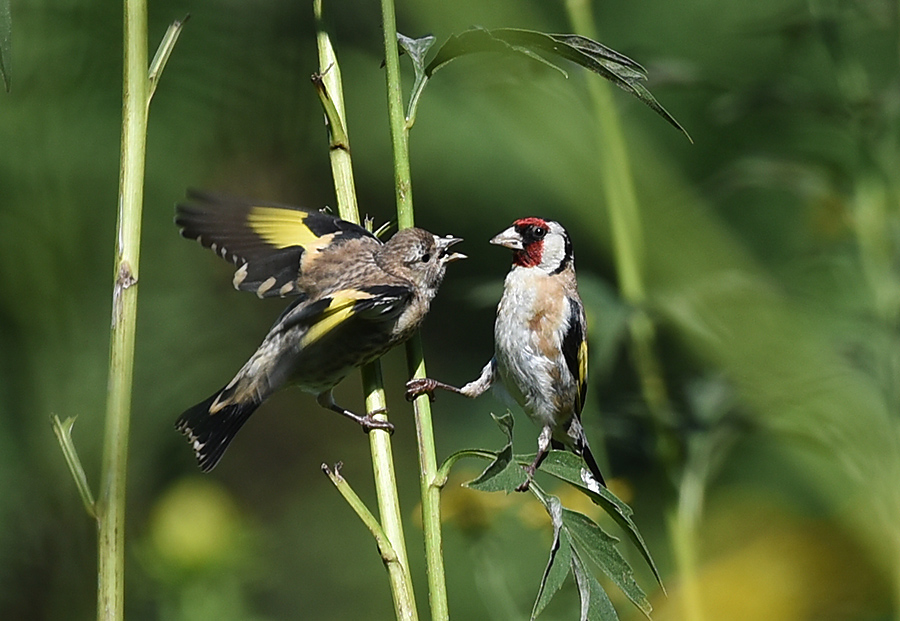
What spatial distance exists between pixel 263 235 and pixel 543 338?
0.53 meters

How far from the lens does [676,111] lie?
327 centimetres

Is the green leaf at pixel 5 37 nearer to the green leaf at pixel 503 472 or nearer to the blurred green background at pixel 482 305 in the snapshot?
the green leaf at pixel 503 472

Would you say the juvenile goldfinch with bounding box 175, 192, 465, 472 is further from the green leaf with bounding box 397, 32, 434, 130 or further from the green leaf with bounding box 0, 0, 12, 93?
the green leaf with bounding box 0, 0, 12, 93

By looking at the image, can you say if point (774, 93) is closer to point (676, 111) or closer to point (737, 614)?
point (737, 614)

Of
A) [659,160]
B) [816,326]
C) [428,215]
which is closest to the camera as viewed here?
[816,326]

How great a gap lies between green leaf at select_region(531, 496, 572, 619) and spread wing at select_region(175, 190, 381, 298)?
49 centimetres

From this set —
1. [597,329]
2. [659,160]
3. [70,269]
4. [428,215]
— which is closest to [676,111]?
[659,160]

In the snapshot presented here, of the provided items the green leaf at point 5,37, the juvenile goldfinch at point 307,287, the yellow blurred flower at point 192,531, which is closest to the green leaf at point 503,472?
the juvenile goldfinch at point 307,287

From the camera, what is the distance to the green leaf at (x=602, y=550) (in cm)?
98

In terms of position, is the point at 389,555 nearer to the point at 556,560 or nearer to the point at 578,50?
the point at 556,560

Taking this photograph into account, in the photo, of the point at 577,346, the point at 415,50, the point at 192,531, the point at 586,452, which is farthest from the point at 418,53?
the point at 192,531

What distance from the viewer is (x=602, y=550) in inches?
39.1

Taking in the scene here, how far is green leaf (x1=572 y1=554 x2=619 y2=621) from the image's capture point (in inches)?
37.3

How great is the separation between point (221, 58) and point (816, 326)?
1.58 meters
